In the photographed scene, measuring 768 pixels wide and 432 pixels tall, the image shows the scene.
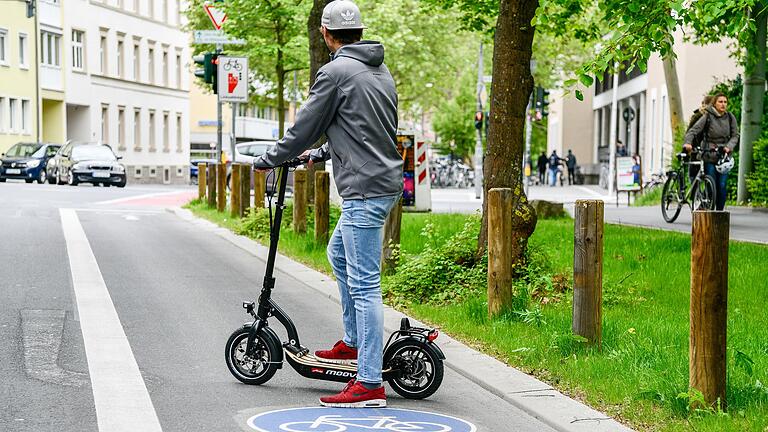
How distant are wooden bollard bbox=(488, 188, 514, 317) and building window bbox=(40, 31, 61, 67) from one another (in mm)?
54205

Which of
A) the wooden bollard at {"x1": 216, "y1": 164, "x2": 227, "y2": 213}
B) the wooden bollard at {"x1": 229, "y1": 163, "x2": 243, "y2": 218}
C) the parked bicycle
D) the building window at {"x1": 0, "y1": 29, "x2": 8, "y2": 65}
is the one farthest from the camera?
the building window at {"x1": 0, "y1": 29, "x2": 8, "y2": 65}

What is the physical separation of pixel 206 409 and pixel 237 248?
10408 mm

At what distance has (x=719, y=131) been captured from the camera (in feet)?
56.6

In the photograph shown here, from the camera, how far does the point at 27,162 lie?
1895 inches

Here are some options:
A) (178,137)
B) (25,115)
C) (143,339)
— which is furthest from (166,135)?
(143,339)

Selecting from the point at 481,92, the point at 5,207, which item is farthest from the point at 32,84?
the point at 5,207

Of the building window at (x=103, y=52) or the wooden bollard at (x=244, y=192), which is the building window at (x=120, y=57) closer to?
the building window at (x=103, y=52)

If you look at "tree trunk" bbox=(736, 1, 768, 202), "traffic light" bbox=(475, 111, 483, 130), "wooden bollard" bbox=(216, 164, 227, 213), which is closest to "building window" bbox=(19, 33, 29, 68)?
"traffic light" bbox=(475, 111, 483, 130)

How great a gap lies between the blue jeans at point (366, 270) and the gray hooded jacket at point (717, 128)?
1152 cm

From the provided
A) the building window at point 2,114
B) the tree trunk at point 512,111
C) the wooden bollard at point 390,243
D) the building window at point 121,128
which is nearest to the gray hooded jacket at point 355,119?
the tree trunk at point 512,111

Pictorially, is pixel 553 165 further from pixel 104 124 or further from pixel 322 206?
pixel 322 206

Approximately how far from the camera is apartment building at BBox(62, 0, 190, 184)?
63625 mm

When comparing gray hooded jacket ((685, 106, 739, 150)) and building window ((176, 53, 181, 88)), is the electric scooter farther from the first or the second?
Answer: building window ((176, 53, 181, 88))

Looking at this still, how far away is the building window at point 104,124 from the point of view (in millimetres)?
65812
